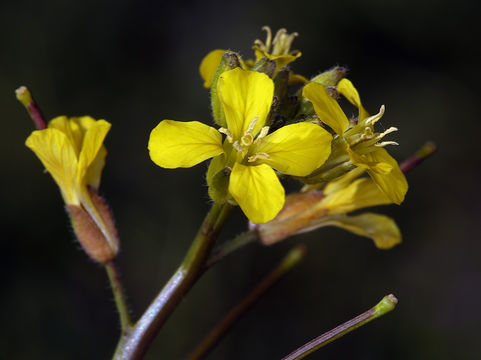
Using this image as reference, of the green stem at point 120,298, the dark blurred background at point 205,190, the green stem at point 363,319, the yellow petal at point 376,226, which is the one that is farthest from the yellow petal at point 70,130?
the dark blurred background at point 205,190

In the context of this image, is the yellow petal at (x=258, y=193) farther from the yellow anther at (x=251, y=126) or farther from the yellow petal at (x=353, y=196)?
the yellow petal at (x=353, y=196)

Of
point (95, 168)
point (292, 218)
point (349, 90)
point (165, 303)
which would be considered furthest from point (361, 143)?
point (95, 168)

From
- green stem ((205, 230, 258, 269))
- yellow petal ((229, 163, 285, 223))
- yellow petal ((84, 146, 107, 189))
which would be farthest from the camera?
yellow petal ((84, 146, 107, 189))

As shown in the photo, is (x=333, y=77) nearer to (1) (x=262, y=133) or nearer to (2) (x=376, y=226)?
(1) (x=262, y=133)

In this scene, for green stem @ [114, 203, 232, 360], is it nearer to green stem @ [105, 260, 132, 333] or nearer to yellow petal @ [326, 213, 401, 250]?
green stem @ [105, 260, 132, 333]

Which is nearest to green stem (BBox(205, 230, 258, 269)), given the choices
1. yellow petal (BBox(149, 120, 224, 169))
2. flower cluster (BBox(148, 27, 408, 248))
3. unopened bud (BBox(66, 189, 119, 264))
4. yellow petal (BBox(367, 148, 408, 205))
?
flower cluster (BBox(148, 27, 408, 248))

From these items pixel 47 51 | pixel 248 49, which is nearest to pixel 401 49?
pixel 248 49
